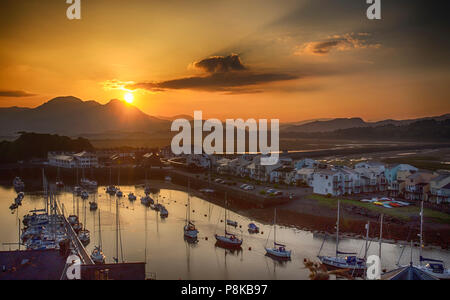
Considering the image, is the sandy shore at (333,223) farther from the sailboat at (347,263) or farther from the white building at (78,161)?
the white building at (78,161)

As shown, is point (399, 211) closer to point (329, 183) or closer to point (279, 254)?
point (329, 183)

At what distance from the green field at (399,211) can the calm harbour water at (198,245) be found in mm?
2790

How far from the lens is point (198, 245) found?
9750 mm

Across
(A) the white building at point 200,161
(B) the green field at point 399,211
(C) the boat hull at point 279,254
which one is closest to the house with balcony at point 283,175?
(B) the green field at point 399,211

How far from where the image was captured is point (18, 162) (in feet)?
97.0

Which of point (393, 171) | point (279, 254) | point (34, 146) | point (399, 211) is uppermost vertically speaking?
point (34, 146)

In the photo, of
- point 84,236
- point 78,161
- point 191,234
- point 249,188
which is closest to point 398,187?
point 249,188

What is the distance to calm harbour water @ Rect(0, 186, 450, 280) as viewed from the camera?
802 cm

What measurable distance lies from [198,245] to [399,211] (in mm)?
6758

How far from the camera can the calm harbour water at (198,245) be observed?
8.02 meters

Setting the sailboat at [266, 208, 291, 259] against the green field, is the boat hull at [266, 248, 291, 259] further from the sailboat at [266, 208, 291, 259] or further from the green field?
the green field
